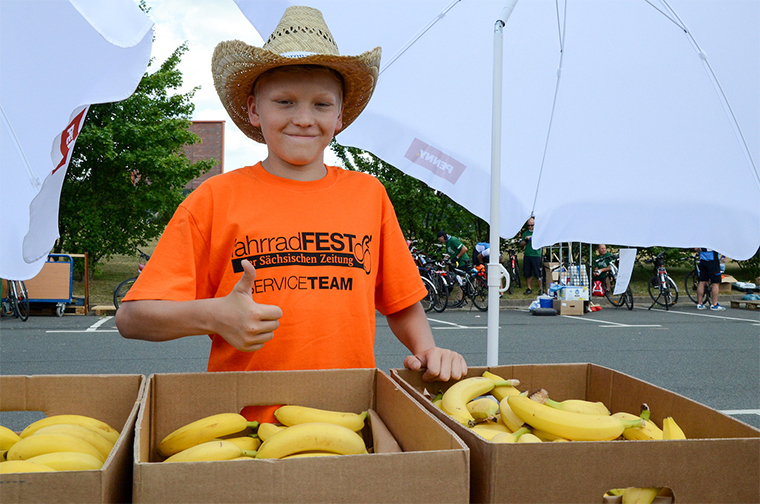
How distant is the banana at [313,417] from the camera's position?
4.15ft

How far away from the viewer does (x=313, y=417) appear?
4.17 feet

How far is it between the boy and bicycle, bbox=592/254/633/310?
13.7m

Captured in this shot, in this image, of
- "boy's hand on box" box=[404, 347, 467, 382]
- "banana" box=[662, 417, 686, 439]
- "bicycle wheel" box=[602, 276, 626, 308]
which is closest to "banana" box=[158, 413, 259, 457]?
"boy's hand on box" box=[404, 347, 467, 382]

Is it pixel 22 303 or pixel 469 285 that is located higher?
pixel 469 285

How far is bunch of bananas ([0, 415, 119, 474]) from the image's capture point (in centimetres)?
100

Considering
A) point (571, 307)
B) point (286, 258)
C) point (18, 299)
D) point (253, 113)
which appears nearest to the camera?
point (286, 258)

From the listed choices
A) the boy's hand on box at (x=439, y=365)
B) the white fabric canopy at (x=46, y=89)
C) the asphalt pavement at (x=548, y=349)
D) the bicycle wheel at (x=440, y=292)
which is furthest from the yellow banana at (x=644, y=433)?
the bicycle wheel at (x=440, y=292)

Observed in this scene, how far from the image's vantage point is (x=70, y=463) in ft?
3.30

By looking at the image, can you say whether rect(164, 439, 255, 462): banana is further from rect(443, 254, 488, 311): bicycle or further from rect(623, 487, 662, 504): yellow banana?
rect(443, 254, 488, 311): bicycle

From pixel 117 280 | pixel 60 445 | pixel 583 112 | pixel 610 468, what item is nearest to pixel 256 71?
pixel 60 445

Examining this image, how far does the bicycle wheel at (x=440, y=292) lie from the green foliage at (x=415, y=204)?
430 cm

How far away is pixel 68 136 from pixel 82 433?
29.8 inches

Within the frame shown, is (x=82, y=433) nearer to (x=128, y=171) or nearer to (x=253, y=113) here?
(x=253, y=113)

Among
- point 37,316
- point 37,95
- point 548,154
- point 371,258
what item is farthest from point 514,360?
point 37,316
